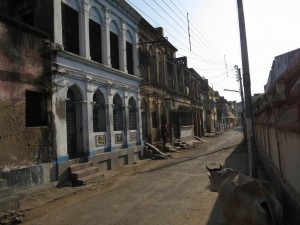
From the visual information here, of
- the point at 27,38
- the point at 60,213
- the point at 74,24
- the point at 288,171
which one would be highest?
the point at 74,24

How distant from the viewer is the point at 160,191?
35.3 feet

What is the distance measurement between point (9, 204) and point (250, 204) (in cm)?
629

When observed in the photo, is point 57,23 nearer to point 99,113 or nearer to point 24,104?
point 24,104

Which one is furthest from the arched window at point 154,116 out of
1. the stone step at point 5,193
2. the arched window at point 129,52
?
the stone step at point 5,193

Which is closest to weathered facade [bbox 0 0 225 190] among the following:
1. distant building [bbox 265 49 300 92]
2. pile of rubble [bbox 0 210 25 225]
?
pile of rubble [bbox 0 210 25 225]

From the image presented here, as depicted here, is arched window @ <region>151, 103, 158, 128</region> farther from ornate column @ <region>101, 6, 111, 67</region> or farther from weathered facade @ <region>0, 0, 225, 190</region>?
ornate column @ <region>101, 6, 111, 67</region>

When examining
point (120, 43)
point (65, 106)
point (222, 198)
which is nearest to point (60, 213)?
point (222, 198)

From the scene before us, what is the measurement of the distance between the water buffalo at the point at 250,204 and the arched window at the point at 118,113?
1348 centimetres

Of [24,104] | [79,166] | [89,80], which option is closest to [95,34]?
[89,80]

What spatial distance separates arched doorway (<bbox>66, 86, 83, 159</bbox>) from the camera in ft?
47.2

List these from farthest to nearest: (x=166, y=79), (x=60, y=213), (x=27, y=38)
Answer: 1. (x=166, y=79)
2. (x=27, y=38)
3. (x=60, y=213)

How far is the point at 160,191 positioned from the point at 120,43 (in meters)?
11.1

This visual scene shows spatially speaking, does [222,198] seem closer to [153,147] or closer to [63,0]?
[63,0]

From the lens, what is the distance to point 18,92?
36.0ft
